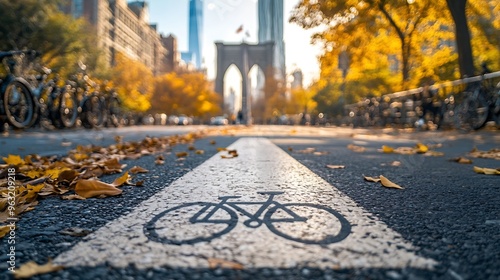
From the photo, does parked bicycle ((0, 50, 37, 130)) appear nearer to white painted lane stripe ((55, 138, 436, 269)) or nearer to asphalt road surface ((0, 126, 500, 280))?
asphalt road surface ((0, 126, 500, 280))

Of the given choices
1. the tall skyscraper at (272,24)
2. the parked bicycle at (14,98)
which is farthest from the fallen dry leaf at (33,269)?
the tall skyscraper at (272,24)

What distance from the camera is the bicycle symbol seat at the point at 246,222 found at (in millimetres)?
1164

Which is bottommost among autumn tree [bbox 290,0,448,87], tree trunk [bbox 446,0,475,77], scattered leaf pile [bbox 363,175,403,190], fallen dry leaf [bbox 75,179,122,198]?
scattered leaf pile [bbox 363,175,403,190]

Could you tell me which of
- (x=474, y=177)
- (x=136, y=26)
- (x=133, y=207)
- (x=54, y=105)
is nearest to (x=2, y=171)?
(x=133, y=207)

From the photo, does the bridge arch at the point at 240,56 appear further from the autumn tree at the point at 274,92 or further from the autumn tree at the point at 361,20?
the autumn tree at the point at 361,20

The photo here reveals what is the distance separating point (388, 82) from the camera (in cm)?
3062

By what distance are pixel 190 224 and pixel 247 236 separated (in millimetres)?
239

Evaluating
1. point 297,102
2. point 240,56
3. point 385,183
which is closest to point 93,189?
point 385,183

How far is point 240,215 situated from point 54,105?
30.0 feet

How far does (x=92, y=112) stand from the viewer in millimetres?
11188

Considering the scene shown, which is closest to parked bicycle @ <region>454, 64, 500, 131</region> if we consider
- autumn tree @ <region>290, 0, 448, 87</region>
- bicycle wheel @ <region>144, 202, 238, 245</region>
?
autumn tree @ <region>290, 0, 448, 87</region>

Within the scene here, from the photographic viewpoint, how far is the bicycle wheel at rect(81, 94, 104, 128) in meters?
10.6

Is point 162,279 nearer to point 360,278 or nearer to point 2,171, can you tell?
point 360,278

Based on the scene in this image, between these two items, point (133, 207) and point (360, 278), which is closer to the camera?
point (360, 278)
